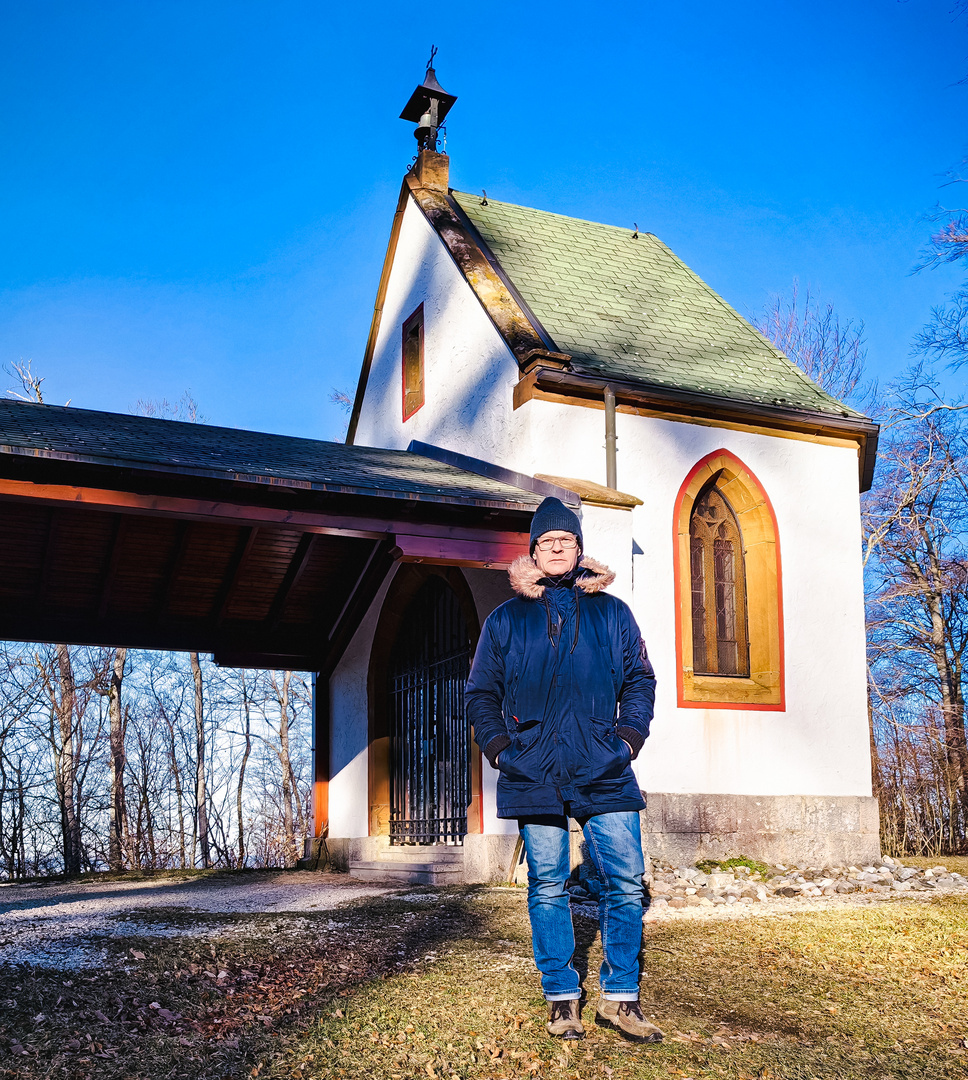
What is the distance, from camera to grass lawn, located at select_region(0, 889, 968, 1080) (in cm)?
368

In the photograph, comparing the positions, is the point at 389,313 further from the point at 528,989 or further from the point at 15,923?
the point at 528,989

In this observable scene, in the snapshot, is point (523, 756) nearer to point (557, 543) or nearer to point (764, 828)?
point (557, 543)

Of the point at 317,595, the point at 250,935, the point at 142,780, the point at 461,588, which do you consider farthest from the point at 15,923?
the point at 142,780

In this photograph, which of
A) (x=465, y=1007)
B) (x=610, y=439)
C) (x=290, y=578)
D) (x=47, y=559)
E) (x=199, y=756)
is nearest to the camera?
(x=465, y=1007)

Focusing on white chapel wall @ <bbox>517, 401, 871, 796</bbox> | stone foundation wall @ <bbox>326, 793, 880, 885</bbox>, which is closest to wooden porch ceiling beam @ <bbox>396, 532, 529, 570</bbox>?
white chapel wall @ <bbox>517, 401, 871, 796</bbox>

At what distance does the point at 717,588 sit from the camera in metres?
11.1

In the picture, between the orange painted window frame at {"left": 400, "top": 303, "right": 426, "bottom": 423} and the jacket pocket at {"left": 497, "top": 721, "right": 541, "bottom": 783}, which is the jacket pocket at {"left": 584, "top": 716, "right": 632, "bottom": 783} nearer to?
the jacket pocket at {"left": 497, "top": 721, "right": 541, "bottom": 783}

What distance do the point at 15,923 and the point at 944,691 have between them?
59.9ft

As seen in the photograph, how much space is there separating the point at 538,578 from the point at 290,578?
796 centimetres

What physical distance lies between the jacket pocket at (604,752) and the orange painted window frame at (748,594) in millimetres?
6581

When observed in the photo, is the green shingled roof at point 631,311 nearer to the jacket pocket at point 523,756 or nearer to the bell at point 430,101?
the bell at point 430,101

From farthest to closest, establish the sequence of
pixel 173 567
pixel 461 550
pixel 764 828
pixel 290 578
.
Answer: pixel 290 578 → pixel 173 567 → pixel 764 828 → pixel 461 550

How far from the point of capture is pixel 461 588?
34.6ft

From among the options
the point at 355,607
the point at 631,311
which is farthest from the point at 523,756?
the point at 631,311
